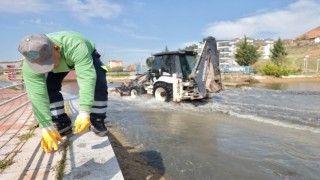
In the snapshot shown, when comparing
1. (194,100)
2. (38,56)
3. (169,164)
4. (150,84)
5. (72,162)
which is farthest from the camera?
(150,84)

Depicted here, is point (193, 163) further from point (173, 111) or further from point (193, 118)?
point (173, 111)

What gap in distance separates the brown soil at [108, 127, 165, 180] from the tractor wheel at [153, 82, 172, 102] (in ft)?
21.0

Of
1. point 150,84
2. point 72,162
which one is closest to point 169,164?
point 72,162

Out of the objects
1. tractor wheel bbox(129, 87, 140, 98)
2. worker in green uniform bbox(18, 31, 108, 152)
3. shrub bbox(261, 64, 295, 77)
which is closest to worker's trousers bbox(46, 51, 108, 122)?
worker in green uniform bbox(18, 31, 108, 152)

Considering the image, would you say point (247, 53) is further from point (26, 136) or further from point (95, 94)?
point (95, 94)

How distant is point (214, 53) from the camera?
11.1 m

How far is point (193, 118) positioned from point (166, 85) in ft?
12.2

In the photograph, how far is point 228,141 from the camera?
5.44m

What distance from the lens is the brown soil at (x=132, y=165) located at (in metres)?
3.55

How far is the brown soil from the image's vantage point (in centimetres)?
355

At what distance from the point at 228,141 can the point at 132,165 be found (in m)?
2.40

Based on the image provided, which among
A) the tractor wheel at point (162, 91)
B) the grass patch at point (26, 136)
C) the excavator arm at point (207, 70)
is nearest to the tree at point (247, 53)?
the excavator arm at point (207, 70)

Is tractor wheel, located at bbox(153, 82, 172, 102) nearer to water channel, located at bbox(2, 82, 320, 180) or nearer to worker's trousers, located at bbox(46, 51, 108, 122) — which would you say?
water channel, located at bbox(2, 82, 320, 180)

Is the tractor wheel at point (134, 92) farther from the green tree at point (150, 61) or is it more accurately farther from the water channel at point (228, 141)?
the water channel at point (228, 141)
